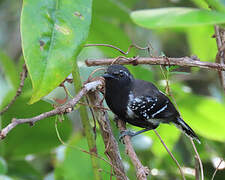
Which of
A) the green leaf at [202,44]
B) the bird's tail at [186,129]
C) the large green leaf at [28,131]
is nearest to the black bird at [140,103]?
the bird's tail at [186,129]

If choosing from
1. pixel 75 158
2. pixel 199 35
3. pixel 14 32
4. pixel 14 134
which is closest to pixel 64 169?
pixel 75 158

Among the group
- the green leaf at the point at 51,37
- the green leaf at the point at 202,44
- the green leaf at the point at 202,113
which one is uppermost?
the green leaf at the point at 51,37

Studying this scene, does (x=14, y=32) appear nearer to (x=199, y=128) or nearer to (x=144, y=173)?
(x=199, y=128)

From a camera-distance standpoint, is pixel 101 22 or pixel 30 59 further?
pixel 101 22

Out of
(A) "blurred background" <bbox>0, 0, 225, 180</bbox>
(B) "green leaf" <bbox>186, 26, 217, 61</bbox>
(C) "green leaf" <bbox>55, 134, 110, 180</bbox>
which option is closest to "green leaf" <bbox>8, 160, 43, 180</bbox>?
(A) "blurred background" <bbox>0, 0, 225, 180</bbox>

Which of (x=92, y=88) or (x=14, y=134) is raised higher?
(x=92, y=88)

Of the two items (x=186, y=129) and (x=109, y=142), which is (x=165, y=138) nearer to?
(x=186, y=129)

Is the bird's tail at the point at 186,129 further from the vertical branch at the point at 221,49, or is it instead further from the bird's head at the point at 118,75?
the vertical branch at the point at 221,49
